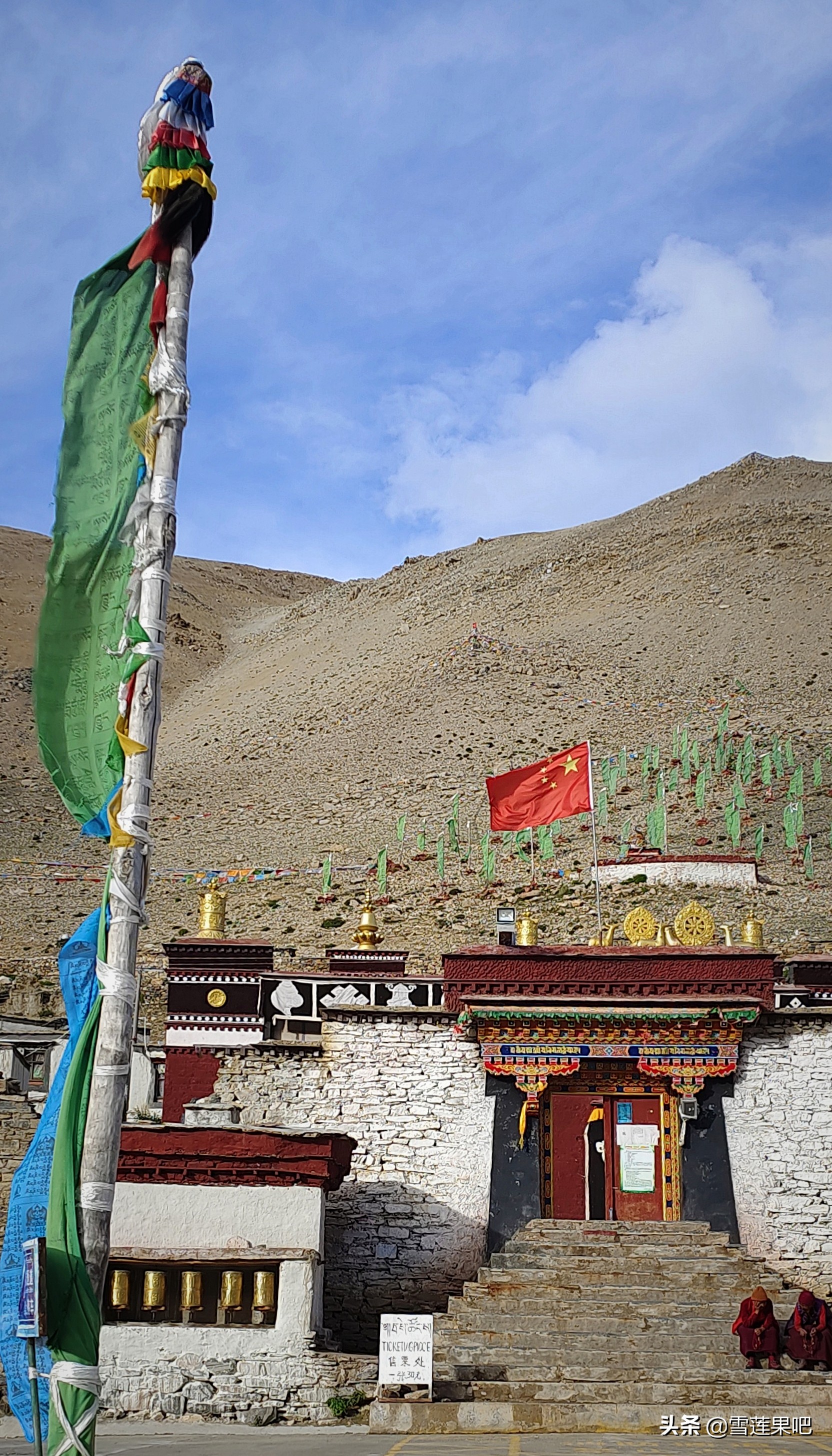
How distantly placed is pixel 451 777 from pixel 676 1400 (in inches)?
1565

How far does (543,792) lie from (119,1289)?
8715 millimetres

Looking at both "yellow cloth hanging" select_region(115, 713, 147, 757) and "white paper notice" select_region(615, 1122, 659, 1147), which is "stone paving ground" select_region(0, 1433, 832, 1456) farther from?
"yellow cloth hanging" select_region(115, 713, 147, 757)

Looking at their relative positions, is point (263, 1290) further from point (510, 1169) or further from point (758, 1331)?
point (758, 1331)

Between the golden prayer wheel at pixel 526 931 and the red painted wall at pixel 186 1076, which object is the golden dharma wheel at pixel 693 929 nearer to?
the golden prayer wheel at pixel 526 931

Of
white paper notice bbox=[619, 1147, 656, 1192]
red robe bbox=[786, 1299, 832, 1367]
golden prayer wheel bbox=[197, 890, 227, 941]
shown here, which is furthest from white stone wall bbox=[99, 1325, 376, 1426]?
golden prayer wheel bbox=[197, 890, 227, 941]

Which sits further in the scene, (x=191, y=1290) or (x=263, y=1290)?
(x=191, y=1290)

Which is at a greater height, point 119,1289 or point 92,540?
point 92,540

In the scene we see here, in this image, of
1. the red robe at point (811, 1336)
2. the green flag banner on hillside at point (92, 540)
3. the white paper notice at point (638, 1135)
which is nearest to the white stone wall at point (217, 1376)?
the red robe at point (811, 1336)

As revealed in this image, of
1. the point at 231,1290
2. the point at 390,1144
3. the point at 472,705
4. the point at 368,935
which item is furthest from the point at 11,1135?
the point at 472,705

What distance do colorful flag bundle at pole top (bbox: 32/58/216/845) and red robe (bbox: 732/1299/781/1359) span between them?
965 cm

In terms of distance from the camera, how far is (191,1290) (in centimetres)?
1562

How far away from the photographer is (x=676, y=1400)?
13930 millimetres

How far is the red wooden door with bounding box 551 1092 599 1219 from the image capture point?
18.1m

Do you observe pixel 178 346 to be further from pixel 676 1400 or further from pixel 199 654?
pixel 199 654
